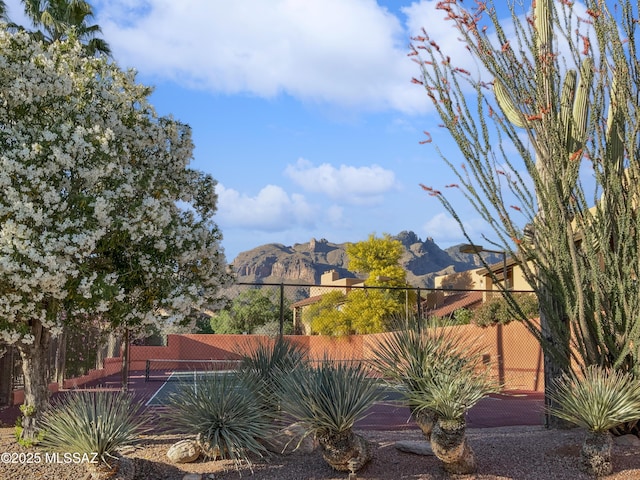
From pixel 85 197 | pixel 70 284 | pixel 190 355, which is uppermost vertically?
pixel 85 197

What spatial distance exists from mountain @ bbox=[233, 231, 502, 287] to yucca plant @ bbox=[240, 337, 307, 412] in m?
134

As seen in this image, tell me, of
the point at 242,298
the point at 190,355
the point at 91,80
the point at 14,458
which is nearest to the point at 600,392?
the point at 14,458

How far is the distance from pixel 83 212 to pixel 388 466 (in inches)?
184

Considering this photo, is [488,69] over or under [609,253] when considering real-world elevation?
over

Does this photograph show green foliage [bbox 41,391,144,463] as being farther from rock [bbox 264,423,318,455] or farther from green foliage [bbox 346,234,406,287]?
green foliage [bbox 346,234,406,287]

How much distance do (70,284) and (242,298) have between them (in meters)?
43.3

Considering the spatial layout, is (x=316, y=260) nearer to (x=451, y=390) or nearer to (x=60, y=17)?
(x=60, y=17)

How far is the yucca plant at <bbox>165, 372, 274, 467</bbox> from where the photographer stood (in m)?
7.60

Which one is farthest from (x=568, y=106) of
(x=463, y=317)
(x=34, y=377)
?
(x=463, y=317)

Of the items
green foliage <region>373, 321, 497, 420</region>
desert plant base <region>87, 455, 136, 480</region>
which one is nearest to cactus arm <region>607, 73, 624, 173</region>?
green foliage <region>373, 321, 497, 420</region>

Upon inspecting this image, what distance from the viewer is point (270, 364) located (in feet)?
29.2

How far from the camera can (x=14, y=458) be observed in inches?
328

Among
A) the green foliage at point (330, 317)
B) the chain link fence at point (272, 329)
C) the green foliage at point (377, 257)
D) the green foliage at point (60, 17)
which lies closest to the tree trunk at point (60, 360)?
the chain link fence at point (272, 329)

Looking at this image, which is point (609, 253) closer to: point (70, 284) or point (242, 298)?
point (70, 284)
